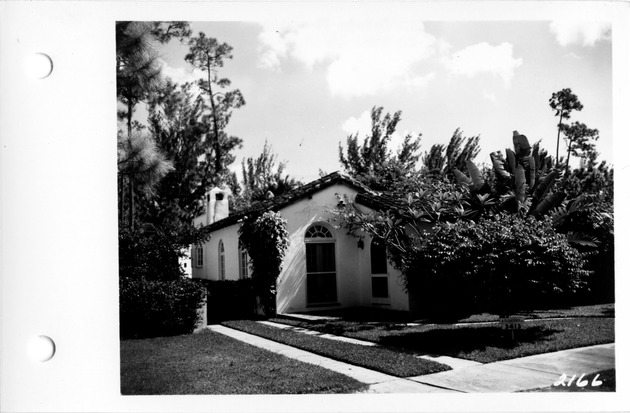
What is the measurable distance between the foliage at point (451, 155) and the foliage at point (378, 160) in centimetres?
43

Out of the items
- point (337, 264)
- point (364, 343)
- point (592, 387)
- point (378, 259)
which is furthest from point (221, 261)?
point (592, 387)

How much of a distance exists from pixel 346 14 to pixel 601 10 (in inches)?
119

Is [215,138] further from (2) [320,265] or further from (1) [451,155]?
(1) [451,155]

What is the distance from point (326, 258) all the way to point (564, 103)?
622 centimetres

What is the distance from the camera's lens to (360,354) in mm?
7441

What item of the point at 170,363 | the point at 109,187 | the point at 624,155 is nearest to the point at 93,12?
the point at 109,187

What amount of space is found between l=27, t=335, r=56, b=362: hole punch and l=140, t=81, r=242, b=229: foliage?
10.6 ft

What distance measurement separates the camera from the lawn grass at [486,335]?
24.8 ft

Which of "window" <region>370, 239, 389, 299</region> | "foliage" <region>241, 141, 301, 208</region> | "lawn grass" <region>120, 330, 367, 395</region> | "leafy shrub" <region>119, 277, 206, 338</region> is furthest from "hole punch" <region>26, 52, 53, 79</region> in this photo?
"window" <region>370, 239, 389, 299</region>

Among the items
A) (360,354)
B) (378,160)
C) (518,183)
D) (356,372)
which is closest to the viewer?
(356,372)

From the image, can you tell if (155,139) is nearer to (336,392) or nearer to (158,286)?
(158,286)

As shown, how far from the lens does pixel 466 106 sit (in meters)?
7.79

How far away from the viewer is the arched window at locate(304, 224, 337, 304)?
1195 cm

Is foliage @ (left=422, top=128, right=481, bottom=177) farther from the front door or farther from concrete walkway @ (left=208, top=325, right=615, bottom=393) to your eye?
concrete walkway @ (left=208, top=325, right=615, bottom=393)
